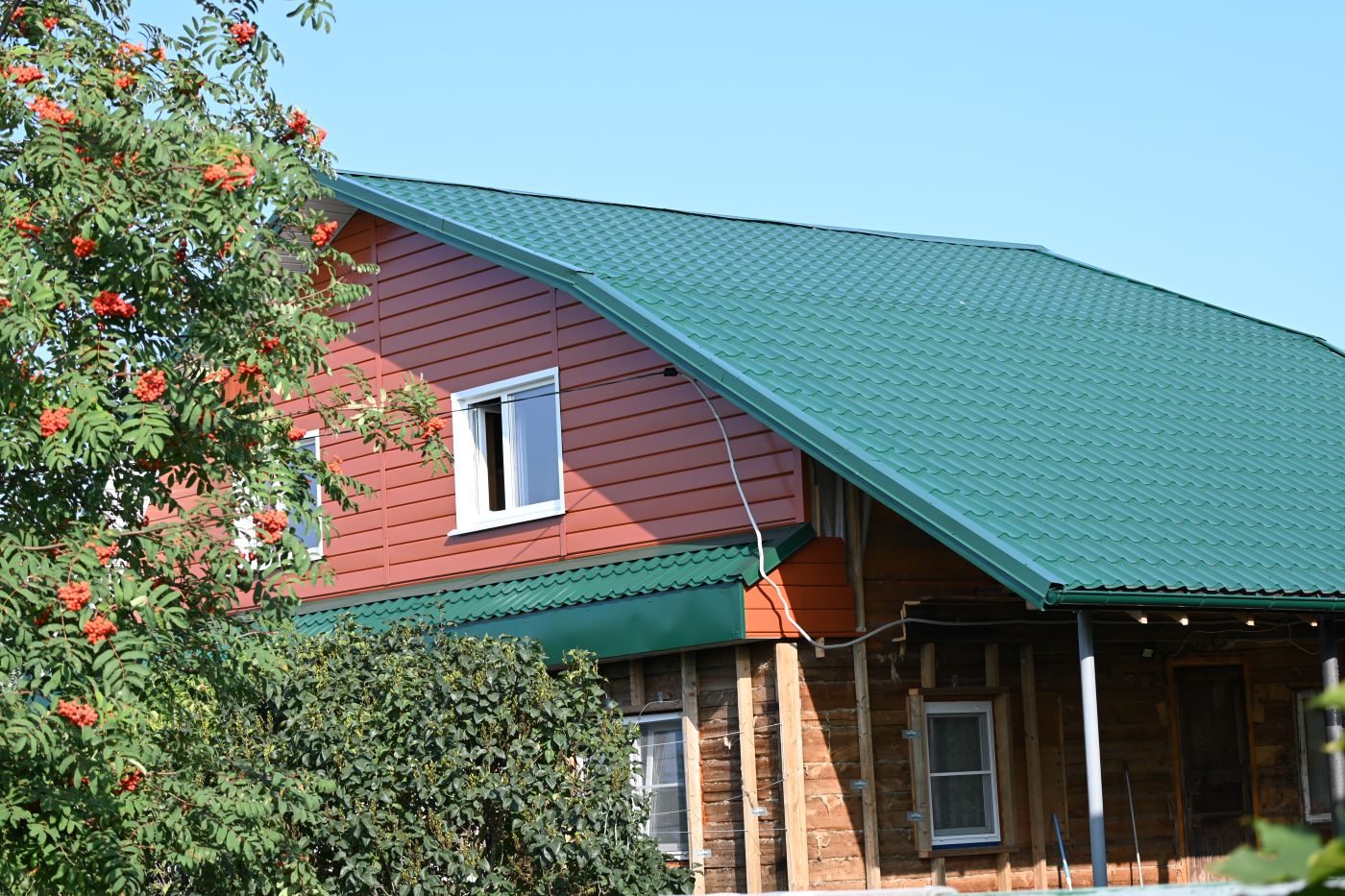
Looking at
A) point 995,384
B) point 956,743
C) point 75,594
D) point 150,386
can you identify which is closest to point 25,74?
point 150,386

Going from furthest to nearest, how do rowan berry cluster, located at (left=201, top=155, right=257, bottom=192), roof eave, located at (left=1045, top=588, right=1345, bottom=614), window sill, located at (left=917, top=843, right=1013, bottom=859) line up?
window sill, located at (left=917, top=843, right=1013, bottom=859)
roof eave, located at (left=1045, top=588, right=1345, bottom=614)
rowan berry cluster, located at (left=201, top=155, right=257, bottom=192)

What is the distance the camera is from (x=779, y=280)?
637 inches

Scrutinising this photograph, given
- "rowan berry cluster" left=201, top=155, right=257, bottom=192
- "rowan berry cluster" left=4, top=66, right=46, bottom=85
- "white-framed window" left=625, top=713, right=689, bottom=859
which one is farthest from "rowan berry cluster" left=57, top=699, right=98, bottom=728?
"white-framed window" left=625, top=713, right=689, bottom=859

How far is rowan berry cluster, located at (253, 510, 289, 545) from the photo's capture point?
7332 mm

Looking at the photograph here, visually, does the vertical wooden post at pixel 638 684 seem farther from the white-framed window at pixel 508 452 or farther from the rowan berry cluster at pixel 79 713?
the rowan berry cluster at pixel 79 713

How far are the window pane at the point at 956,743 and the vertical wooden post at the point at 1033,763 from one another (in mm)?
359

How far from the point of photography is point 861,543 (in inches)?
508

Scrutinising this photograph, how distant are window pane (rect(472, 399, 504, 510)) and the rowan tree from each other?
25.0 ft

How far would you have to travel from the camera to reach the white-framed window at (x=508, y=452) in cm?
1523

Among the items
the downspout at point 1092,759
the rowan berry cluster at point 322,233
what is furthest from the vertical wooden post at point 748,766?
the rowan berry cluster at point 322,233

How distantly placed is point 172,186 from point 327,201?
10.5 meters

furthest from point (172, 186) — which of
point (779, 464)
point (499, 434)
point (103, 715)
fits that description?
point (499, 434)

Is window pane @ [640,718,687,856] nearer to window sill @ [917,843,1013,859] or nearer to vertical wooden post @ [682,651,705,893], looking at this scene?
vertical wooden post @ [682,651,705,893]

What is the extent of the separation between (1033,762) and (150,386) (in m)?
8.71
